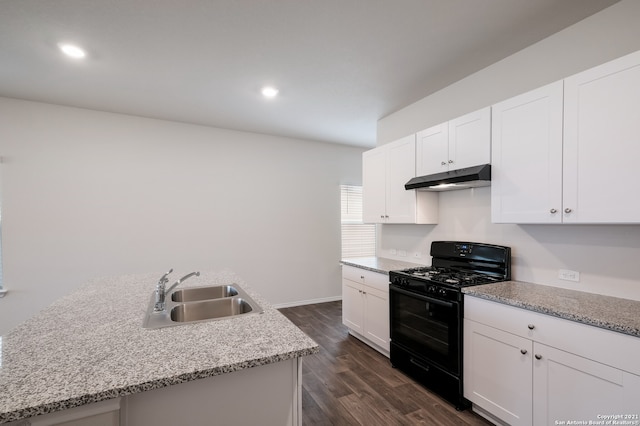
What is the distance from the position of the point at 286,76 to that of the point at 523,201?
2.27 meters

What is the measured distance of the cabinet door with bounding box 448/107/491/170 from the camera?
235 centimetres

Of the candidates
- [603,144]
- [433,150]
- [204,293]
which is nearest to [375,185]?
[433,150]

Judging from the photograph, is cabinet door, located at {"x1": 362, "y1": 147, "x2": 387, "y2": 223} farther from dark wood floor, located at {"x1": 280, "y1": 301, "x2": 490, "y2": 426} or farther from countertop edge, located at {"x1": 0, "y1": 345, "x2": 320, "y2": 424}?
countertop edge, located at {"x1": 0, "y1": 345, "x2": 320, "y2": 424}

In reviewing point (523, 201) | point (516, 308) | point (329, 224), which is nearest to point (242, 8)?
point (523, 201)

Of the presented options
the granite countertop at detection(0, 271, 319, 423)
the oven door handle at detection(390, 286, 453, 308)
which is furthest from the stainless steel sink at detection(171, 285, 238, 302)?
the oven door handle at detection(390, 286, 453, 308)

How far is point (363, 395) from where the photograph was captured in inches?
93.7

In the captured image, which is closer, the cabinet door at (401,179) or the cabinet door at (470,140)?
the cabinet door at (470,140)

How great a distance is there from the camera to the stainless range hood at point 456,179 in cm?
227

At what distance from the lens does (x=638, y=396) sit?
1367 mm

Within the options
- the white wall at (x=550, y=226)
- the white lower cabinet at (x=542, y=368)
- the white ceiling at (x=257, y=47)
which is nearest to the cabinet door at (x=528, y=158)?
the white wall at (x=550, y=226)

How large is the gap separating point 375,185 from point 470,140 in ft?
4.24

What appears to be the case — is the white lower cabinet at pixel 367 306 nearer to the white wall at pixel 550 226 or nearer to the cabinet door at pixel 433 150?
the white wall at pixel 550 226

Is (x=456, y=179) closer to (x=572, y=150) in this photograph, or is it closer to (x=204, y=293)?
(x=572, y=150)

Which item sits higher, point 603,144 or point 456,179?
point 603,144
